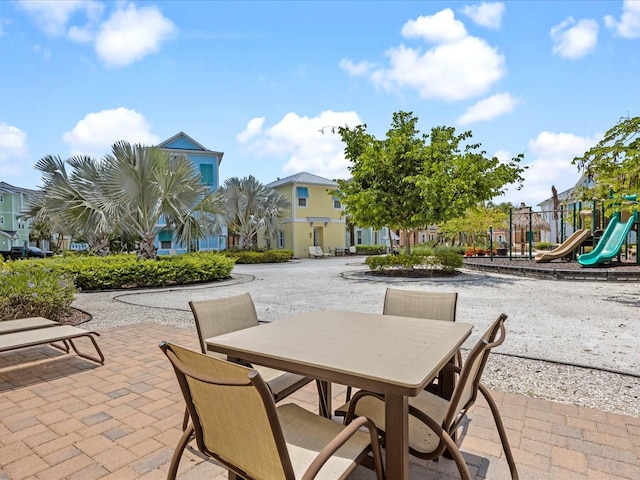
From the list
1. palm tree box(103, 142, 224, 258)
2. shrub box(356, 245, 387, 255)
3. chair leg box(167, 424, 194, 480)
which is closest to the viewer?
chair leg box(167, 424, 194, 480)

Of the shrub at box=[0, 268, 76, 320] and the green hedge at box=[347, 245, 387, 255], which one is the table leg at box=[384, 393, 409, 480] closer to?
the shrub at box=[0, 268, 76, 320]

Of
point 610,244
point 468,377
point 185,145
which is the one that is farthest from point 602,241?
point 185,145

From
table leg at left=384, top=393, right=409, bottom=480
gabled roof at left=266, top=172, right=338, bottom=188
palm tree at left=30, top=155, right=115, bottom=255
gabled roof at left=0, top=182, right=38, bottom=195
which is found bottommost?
Answer: table leg at left=384, top=393, right=409, bottom=480

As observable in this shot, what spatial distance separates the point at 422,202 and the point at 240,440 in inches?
485

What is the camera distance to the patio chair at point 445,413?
5.17ft

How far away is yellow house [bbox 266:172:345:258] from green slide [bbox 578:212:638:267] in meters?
18.1

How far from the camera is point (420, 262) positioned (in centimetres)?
1352

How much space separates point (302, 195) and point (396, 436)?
89.0ft

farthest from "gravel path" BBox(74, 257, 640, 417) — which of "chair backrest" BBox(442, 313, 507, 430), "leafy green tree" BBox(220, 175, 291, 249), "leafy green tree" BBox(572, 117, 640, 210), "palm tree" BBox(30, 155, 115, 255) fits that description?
"leafy green tree" BBox(220, 175, 291, 249)

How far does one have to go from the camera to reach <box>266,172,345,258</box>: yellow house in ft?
91.3

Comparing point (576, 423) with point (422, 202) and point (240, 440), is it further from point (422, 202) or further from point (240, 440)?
point (422, 202)

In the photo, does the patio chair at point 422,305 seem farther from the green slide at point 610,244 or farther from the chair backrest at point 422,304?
the green slide at point 610,244

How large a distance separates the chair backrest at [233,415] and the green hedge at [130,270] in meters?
9.88

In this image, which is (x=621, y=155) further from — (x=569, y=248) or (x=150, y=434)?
(x=150, y=434)
